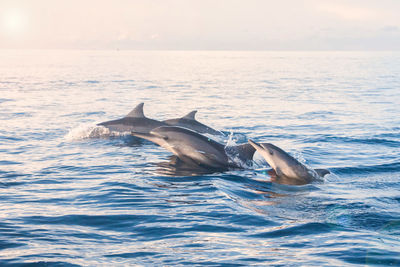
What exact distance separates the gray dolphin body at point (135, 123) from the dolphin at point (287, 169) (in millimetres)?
6121

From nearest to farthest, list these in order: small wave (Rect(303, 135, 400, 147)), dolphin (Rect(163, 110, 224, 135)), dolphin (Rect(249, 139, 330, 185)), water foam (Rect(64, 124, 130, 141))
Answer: dolphin (Rect(249, 139, 330, 185)) → dolphin (Rect(163, 110, 224, 135)) → small wave (Rect(303, 135, 400, 147)) → water foam (Rect(64, 124, 130, 141))

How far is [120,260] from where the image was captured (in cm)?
673

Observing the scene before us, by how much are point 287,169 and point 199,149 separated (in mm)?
2439

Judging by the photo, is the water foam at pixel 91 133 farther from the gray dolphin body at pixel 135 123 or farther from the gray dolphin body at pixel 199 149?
the gray dolphin body at pixel 199 149

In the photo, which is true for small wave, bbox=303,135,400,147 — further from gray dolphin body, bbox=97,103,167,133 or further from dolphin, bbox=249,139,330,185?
dolphin, bbox=249,139,330,185

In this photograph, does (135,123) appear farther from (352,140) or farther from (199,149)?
(352,140)

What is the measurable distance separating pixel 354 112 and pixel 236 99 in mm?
9501

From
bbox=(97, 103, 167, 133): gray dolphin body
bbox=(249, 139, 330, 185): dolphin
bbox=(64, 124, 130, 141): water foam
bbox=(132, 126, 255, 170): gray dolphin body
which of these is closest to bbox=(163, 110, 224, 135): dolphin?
bbox=(97, 103, 167, 133): gray dolphin body

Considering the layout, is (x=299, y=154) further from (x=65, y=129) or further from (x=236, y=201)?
(x=65, y=129)

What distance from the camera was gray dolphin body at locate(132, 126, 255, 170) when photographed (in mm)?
12742

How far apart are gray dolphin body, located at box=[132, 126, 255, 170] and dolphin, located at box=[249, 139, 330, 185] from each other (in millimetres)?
897

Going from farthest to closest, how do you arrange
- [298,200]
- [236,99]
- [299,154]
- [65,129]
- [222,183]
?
[236,99] < [65,129] < [299,154] < [222,183] < [298,200]

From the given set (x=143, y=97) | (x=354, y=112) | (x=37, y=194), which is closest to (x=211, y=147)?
(x=37, y=194)

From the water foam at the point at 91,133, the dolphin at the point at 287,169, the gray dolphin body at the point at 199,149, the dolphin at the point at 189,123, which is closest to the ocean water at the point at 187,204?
the water foam at the point at 91,133
